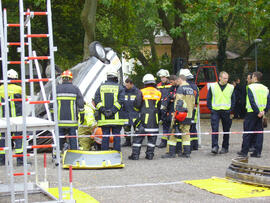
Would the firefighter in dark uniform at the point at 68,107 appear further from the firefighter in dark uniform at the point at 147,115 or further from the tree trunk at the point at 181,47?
the tree trunk at the point at 181,47

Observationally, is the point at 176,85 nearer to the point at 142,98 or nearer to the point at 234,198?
the point at 142,98

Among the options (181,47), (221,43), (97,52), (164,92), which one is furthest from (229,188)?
(221,43)

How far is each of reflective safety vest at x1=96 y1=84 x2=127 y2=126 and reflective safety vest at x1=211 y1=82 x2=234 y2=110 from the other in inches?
91.6

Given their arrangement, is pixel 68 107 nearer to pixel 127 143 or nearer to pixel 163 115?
pixel 163 115

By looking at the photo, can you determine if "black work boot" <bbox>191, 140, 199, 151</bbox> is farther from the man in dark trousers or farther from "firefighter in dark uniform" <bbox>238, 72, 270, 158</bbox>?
the man in dark trousers

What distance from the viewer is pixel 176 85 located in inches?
484

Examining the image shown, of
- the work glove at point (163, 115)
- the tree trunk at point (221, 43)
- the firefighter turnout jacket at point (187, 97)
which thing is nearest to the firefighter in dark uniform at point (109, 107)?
the firefighter turnout jacket at point (187, 97)

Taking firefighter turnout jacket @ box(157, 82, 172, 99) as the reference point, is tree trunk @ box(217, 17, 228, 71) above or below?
above

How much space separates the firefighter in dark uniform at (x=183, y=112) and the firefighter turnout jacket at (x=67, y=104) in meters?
2.05

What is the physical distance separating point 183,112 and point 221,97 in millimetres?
1133

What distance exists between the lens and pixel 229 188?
7621mm

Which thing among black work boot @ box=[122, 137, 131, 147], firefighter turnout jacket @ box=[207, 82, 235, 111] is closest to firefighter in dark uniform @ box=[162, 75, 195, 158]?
firefighter turnout jacket @ box=[207, 82, 235, 111]

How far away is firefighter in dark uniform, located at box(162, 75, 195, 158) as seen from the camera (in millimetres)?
11047

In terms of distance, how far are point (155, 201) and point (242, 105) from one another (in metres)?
15.0
